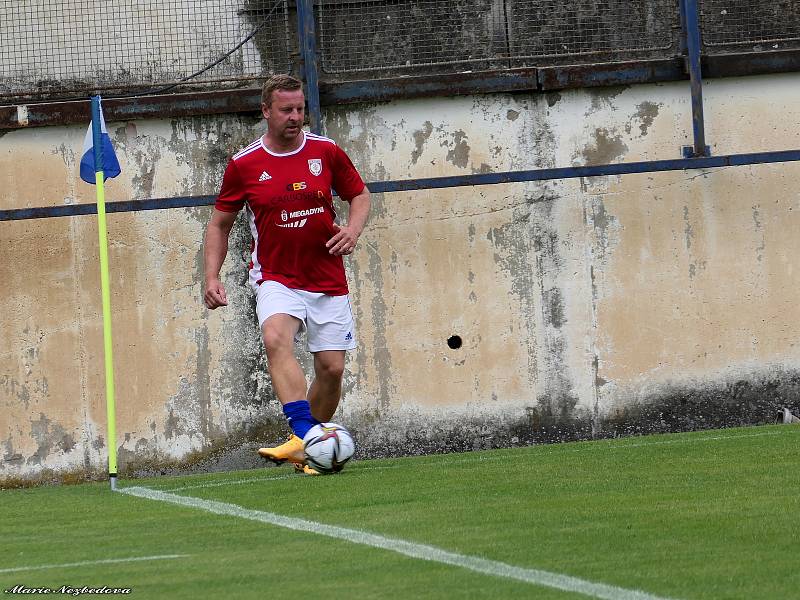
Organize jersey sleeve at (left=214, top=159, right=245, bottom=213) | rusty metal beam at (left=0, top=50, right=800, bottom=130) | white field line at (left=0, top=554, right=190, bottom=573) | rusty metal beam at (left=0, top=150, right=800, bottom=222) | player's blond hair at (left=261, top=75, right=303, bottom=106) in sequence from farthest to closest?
rusty metal beam at (left=0, top=50, right=800, bottom=130) < rusty metal beam at (left=0, top=150, right=800, bottom=222) < jersey sleeve at (left=214, top=159, right=245, bottom=213) < player's blond hair at (left=261, top=75, right=303, bottom=106) < white field line at (left=0, top=554, right=190, bottom=573)

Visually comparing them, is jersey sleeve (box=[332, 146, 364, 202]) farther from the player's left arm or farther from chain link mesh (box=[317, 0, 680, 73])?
chain link mesh (box=[317, 0, 680, 73])

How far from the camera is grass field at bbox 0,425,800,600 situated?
13.8 ft

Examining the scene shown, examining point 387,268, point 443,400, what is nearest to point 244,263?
point 387,268

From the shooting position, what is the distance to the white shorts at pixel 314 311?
8.07m

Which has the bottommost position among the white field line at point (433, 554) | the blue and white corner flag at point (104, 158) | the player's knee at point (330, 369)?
the white field line at point (433, 554)

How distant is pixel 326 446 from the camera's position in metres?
7.68

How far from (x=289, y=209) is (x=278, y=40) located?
3826 mm

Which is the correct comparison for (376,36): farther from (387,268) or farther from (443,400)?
(443,400)

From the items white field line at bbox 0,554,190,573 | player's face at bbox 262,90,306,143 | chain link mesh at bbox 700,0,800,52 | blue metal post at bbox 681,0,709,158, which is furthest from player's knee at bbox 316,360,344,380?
chain link mesh at bbox 700,0,800,52

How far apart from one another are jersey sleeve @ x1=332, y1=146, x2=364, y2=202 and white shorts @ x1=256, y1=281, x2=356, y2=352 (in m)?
0.60

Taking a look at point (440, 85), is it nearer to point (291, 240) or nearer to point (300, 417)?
point (291, 240)

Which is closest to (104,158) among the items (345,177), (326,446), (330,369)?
(345,177)

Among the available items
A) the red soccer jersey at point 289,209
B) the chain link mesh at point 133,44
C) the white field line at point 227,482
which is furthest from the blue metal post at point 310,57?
the white field line at point 227,482

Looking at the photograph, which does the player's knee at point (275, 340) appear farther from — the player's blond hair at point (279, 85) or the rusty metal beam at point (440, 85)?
the rusty metal beam at point (440, 85)
